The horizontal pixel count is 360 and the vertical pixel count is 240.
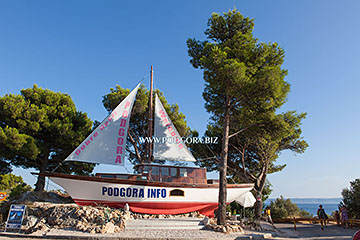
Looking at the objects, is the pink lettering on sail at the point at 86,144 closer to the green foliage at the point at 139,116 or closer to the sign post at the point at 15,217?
the sign post at the point at 15,217

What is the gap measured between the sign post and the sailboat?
8.02 ft

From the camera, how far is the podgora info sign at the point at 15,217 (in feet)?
30.5

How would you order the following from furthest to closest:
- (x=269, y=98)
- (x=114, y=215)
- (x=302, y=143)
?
1. (x=302, y=143)
2. (x=269, y=98)
3. (x=114, y=215)

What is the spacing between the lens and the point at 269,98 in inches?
527

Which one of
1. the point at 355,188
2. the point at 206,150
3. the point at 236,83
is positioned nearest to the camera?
the point at 236,83

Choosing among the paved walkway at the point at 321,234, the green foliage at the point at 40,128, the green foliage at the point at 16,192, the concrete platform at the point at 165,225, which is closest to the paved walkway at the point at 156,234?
the concrete platform at the point at 165,225

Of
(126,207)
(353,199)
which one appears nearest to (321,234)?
(353,199)

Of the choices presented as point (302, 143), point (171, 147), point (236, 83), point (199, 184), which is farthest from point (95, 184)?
point (302, 143)

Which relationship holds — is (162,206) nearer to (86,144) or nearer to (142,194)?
(142,194)

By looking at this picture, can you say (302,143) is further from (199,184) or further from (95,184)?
(95,184)

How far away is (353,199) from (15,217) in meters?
21.2

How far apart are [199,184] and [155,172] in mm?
2993

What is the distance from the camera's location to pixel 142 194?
43.3 ft

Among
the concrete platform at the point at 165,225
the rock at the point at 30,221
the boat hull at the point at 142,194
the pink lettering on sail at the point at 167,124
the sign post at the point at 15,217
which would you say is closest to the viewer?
the sign post at the point at 15,217
